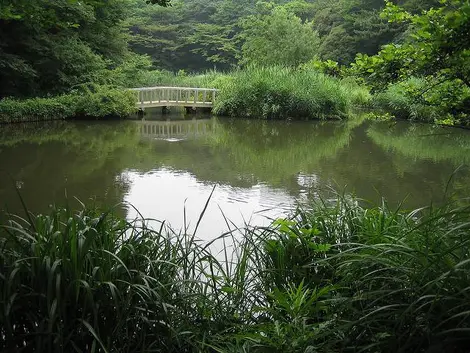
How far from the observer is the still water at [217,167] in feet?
19.1

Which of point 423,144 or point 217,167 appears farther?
point 423,144

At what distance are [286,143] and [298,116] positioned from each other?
529 centimetres

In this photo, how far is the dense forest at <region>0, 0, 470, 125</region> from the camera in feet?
8.34

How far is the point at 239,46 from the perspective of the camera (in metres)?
33.3

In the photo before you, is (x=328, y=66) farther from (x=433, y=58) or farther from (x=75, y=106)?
(x=75, y=106)

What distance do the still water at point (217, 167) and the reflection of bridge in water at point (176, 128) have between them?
6 cm

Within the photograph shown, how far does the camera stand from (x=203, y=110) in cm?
1897

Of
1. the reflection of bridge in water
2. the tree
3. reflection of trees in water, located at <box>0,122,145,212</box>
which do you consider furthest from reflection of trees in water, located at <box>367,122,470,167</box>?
the tree

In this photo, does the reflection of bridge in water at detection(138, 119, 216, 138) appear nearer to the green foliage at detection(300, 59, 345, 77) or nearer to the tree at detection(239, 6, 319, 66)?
the tree at detection(239, 6, 319, 66)

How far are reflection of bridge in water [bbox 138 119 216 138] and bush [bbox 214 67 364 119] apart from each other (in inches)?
59.5

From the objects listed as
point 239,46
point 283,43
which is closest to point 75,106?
point 283,43

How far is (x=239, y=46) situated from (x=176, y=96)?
16504 mm

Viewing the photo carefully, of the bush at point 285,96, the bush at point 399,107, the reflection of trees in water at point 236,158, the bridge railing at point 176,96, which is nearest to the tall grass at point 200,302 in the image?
the reflection of trees in water at point 236,158

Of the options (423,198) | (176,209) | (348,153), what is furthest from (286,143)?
(176,209)
